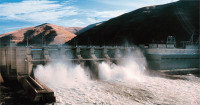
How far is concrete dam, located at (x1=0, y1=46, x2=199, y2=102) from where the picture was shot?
706 inches

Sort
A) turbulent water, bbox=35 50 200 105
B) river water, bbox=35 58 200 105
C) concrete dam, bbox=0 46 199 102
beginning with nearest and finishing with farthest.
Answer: river water, bbox=35 58 200 105, turbulent water, bbox=35 50 200 105, concrete dam, bbox=0 46 199 102

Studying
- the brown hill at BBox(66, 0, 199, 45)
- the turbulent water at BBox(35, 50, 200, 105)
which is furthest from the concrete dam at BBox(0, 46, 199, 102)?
the brown hill at BBox(66, 0, 199, 45)

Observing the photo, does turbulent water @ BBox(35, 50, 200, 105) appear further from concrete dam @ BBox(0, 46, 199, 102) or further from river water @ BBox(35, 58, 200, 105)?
concrete dam @ BBox(0, 46, 199, 102)

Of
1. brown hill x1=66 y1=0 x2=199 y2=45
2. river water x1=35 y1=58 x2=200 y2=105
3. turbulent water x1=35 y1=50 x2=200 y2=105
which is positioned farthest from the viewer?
brown hill x1=66 y1=0 x2=199 y2=45

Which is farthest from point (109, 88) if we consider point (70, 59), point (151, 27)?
point (151, 27)

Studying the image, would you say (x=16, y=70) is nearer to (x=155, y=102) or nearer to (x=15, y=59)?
(x=15, y=59)

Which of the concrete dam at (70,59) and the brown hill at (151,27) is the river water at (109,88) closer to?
the concrete dam at (70,59)

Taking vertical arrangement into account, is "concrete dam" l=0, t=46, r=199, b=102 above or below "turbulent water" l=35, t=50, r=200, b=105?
above

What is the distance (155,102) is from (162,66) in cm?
1606

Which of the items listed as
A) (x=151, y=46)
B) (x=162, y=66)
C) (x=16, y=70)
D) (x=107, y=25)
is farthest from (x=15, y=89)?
(x=107, y=25)

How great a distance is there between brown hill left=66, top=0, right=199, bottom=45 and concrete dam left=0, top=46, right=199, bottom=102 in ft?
213

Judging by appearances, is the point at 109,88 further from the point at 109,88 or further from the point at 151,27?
the point at 151,27

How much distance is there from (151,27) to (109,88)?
10973cm

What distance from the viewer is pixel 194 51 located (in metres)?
37.3
